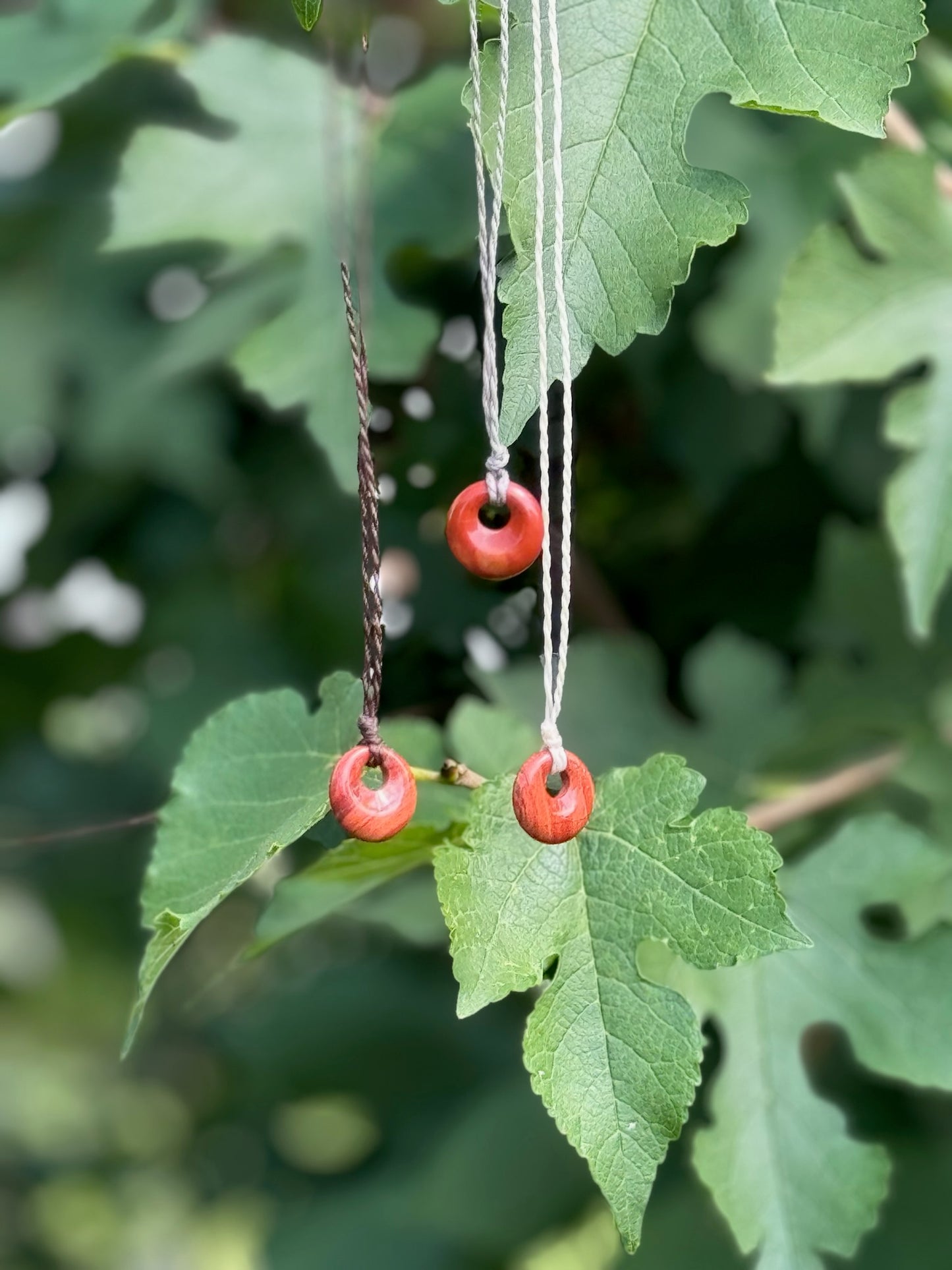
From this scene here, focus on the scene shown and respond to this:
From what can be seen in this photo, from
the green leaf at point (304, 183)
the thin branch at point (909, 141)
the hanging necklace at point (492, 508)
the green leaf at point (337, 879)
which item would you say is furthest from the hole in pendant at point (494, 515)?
the thin branch at point (909, 141)

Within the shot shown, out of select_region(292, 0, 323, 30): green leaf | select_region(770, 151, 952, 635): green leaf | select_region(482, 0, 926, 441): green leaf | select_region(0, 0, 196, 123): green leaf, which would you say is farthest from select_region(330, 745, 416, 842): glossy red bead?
select_region(0, 0, 196, 123): green leaf

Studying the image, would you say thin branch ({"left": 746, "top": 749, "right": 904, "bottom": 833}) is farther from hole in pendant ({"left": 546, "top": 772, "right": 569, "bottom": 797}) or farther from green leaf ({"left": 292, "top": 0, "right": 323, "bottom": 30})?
green leaf ({"left": 292, "top": 0, "right": 323, "bottom": 30})

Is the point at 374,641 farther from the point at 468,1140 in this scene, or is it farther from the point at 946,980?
the point at 468,1140

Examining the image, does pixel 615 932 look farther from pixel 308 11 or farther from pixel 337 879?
pixel 308 11

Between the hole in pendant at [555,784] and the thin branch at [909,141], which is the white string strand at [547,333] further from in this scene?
the thin branch at [909,141]

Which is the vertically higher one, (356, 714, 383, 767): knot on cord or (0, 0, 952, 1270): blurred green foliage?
(356, 714, 383, 767): knot on cord

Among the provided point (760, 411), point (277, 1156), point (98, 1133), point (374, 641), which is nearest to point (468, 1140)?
point (277, 1156)

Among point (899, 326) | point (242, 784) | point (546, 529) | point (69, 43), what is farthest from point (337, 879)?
point (69, 43)

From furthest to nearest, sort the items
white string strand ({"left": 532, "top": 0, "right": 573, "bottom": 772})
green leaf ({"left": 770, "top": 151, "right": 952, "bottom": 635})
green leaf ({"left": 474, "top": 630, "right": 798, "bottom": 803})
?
green leaf ({"left": 474, "top": 630, "right": 798, "bottom": 803}) → green leaf ({"left": 770, "top": 151, "right": 952, "bottom": 635}) → white string strand ({"left": 532, "top": 0, "right": 573, "bottom": 772})
